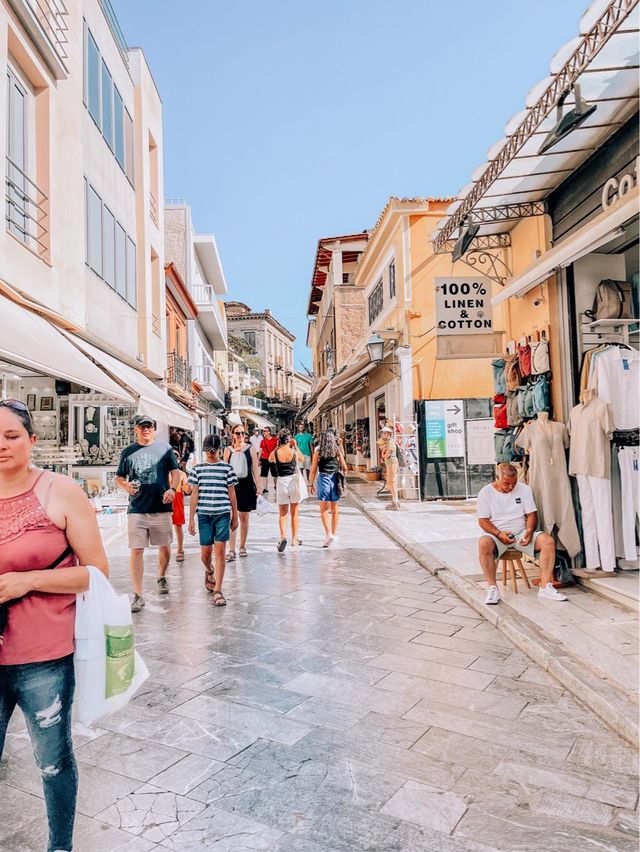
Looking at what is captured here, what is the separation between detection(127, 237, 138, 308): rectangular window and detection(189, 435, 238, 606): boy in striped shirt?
9956 millimetres

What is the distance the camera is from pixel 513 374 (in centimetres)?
763

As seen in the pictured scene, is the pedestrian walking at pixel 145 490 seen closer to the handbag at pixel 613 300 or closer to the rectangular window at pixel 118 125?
the handbag at pixel 613 300

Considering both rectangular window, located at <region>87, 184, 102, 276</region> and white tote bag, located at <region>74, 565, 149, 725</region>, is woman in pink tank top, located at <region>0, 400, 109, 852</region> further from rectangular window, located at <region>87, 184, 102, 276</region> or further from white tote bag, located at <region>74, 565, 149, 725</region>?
rectangular window, located at <region>87, 184, 102, 276</region>

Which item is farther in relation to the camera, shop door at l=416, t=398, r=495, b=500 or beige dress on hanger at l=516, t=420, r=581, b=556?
shop door at l=416, t=398, r=495, b=500

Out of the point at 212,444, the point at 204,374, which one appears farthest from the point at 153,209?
the point at 204,374

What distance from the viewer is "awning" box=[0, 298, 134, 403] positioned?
5.96 meters

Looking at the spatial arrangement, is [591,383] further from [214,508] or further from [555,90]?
[214,508]

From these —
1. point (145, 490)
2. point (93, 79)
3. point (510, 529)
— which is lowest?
point (510, 529)

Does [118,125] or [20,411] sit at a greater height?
[118,125]

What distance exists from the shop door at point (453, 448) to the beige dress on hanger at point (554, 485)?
791 centimetres

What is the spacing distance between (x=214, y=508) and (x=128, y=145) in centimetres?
1285

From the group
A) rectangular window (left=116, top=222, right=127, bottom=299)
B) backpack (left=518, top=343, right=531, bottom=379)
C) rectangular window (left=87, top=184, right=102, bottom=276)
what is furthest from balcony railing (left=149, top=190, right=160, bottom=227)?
backpack (left=518, top=343, right=531, bottom=379)

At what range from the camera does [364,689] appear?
403 centimetres

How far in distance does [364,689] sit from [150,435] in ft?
11.6
